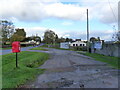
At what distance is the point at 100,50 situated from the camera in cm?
3155

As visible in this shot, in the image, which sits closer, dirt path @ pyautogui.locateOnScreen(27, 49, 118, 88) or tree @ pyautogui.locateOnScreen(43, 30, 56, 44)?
dirt path @ pyautogui.locateOnScreen(27, 49, 118, 88)

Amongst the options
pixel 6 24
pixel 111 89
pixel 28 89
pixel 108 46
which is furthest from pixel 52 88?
pixel 6 24

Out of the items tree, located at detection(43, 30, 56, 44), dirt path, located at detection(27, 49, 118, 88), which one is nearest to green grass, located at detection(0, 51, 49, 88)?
dirt path, located at detection(27, 49, 118, 88)

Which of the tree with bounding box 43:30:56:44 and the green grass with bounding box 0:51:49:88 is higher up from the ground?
the tree with bounding box 43:30:56:44

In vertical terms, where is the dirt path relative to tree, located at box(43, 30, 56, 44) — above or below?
below

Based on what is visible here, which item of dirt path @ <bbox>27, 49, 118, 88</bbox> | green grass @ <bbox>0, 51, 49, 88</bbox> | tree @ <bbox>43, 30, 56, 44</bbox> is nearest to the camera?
dirt path @ <bbox>27, 49, 118, 88</bbox>

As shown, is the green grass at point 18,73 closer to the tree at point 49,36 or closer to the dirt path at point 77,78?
the dirt path at point 77,78

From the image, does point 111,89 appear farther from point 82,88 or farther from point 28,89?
point 28,89

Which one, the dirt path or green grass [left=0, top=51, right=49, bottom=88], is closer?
the dirt path

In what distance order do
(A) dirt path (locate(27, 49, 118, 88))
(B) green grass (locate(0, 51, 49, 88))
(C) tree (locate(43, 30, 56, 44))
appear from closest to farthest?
1. (A) dirt path (locate(27, 49, 118, 88))
2. (B) green grass (locate(0, 51, 49, 88))
3. (C) tree (locate(43, 30, 56, 44))

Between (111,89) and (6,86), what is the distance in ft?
12.5

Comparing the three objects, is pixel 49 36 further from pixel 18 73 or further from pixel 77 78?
pixel 77 78

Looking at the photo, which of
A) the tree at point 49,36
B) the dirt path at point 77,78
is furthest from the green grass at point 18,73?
the tree at point 49,36

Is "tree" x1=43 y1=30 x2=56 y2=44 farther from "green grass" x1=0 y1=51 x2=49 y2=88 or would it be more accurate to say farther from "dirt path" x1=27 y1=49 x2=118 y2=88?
"dirt path" x1=27 y1=49 x2=118 y2=88
